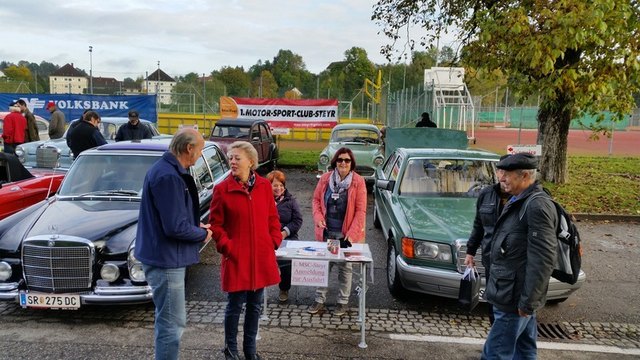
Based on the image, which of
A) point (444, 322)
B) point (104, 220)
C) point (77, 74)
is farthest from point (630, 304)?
point (77, 74)

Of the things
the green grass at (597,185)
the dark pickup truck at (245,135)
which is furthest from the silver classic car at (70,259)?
the green grass at (597,185)

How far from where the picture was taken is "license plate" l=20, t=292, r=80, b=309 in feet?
14.2

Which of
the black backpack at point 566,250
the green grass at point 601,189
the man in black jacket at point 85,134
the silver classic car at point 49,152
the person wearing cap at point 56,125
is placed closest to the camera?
the black backpack at point 566,250

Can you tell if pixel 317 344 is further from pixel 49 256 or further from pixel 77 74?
pixel 77 74

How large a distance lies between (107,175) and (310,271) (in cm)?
317

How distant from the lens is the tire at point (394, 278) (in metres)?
5.21

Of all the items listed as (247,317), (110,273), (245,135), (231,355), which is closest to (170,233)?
(247,317)

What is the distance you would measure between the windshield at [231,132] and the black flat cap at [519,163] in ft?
36.7

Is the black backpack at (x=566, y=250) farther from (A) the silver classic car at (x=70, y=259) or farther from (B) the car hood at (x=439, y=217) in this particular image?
(A) the silver classic car at (x=70, y=259)

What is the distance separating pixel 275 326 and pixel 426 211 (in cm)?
223

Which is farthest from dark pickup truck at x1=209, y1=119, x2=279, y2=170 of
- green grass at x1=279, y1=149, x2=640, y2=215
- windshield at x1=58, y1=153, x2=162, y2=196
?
windshield at x1=58, y1=153, x2=162, y2=196

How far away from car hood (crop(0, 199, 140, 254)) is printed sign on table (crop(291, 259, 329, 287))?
5.52ft

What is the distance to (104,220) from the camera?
4883 millimetres

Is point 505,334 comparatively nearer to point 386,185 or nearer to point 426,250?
point 426,250
